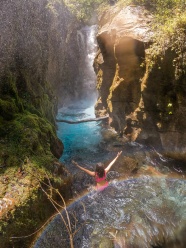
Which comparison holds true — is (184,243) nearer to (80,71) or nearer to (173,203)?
(173,203)

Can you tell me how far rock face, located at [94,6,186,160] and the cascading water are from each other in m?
1.05

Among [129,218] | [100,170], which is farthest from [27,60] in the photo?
[129,218]

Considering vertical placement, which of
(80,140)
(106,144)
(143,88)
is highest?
(143,88)

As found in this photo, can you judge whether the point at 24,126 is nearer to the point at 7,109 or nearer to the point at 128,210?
the point at 7,109

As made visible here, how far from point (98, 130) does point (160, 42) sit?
25.4ft

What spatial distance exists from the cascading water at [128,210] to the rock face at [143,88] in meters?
1.05

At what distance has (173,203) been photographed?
6.77m

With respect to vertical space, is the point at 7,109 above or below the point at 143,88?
below

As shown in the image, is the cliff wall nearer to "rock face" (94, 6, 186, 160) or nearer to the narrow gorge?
the narrow gorge

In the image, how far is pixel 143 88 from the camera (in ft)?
30.7

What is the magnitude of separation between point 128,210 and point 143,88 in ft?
18.4

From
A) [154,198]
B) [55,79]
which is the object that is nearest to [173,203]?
[154,198]

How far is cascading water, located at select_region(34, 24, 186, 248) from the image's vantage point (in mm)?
5434

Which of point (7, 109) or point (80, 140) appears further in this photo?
point (80, 140)
